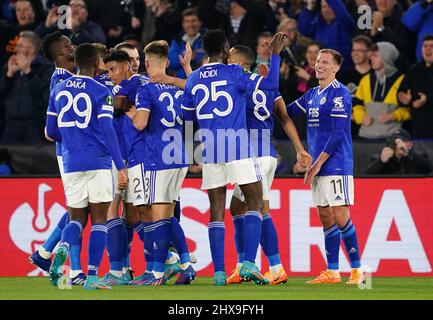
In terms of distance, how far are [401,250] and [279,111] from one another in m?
2.85

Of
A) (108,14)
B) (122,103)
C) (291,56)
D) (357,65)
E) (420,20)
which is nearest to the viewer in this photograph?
(122,103)

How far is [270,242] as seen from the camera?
1234 cm

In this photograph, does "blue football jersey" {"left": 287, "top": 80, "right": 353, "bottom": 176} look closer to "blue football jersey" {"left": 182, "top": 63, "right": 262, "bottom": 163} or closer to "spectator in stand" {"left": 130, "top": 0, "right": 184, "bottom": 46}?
"blue football jersey" {"left": 182, "top": 63, "right": 262, "bottom": 163}

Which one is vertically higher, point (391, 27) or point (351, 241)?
point (391, 27)

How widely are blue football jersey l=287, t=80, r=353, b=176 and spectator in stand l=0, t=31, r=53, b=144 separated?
5286 mm

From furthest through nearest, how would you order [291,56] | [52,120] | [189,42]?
[189,42]
[291,56]
[52,120]

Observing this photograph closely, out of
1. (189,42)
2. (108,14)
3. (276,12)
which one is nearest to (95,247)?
(189,42)

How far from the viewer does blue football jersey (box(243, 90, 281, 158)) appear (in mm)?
12344

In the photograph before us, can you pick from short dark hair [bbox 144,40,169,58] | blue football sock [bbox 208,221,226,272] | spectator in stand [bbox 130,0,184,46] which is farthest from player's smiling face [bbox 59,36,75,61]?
spectator in stand [bbox 130,0,184,46]

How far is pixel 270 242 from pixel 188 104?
5.56 feet

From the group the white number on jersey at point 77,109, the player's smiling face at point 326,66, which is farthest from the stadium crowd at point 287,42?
the white number on jersey at point 77,109

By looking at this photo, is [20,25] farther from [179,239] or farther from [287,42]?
[179,239]

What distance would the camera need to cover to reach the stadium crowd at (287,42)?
15938 mm

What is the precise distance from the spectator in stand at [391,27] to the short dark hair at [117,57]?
18.6ft
